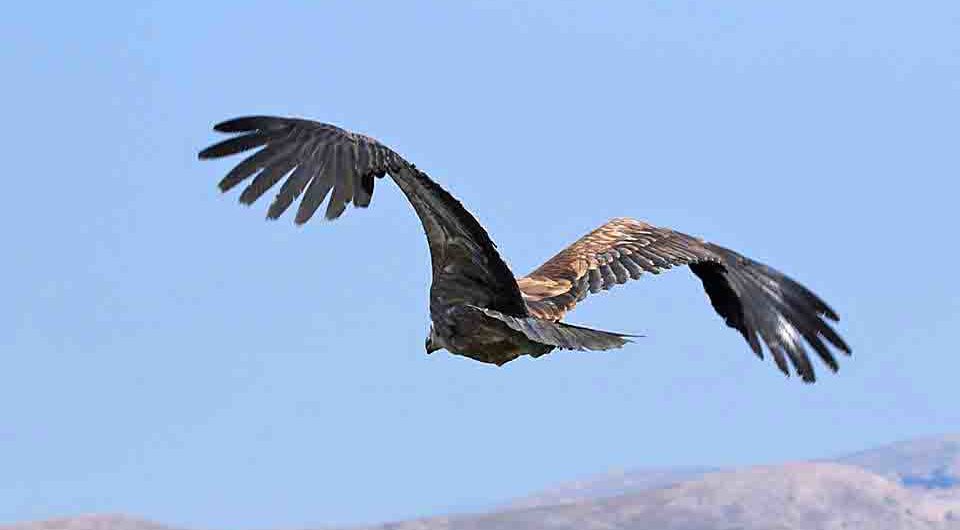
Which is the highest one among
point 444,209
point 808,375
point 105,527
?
point 105,527

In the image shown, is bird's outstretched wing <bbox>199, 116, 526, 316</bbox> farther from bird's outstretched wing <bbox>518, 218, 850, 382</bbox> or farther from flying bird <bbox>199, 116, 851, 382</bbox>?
bird's outstretched wing <bbox>518, 218, 850, 382</bbox>

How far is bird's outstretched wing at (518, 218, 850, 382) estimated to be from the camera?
874 inches

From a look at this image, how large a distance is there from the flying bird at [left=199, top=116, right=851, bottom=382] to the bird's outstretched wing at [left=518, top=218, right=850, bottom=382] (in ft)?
0.05

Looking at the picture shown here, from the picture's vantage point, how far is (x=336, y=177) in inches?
767

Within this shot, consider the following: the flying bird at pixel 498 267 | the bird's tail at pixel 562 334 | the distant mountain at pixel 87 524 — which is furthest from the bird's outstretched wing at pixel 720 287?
the distant mountain at pixel 87 524

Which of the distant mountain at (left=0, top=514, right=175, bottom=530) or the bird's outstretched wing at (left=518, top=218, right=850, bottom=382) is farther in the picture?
the distant mountain at (left=0, top=514, right=175, bottom=530)

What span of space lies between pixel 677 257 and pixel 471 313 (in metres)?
3.44

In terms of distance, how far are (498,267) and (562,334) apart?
118 centimetres

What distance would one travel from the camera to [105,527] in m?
192

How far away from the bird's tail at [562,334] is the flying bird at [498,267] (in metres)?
0.02

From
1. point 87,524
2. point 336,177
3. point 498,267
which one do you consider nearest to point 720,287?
point 498,267

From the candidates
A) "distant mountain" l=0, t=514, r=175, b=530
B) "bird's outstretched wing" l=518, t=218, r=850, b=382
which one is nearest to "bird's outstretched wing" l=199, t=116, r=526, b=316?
"bird's outstretched wing" l=518, t=218, r=850, b=382

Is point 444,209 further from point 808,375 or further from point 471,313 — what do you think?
point 808,375

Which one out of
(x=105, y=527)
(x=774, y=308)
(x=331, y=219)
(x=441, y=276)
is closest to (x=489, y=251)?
(x=441, y=276)
